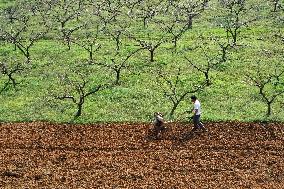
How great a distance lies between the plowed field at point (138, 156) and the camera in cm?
2044

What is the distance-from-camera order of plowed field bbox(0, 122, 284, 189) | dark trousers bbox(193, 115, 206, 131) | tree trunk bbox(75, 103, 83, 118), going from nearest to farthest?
1. plowed field bbox(0, 122, 284, 189)
2. dark trousers bbox(193, 115, 206, 131)
3. tree trunk bbox(75, 103, 83, 118)

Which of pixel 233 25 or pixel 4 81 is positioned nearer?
pixel 4 81

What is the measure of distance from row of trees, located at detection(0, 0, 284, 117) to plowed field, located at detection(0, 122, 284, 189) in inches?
95.6

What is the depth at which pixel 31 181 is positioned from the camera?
2062 cm

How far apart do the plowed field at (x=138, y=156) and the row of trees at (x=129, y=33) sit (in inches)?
95.6

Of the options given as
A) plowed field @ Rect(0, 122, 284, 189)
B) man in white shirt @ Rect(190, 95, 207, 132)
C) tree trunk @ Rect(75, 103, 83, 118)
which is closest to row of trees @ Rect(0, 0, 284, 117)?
tree trunk @ Rect(75, 103, 83, 118)

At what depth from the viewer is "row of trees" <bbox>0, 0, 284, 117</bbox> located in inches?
1173

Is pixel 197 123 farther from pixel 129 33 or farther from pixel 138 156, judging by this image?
pixel 129 33

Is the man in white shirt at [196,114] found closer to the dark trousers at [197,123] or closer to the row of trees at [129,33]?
the dark trousers at [197,123]

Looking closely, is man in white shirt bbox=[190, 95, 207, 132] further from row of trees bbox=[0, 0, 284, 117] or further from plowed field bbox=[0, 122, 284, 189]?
row of trees bbox=[0, 0, 284, 117]

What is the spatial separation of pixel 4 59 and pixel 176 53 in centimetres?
1191

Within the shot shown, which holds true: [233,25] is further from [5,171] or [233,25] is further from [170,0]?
[5,171]

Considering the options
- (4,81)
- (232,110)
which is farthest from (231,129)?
(4,81)

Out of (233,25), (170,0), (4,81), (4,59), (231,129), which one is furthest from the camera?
(170,0)
